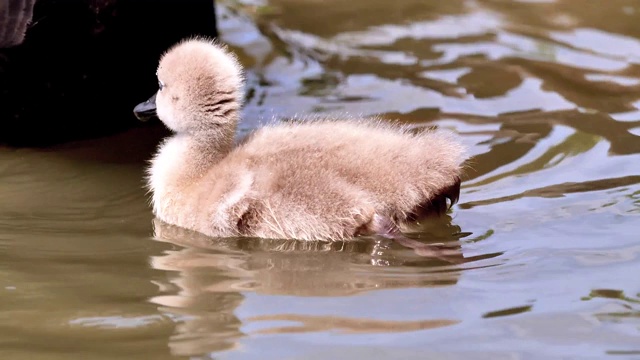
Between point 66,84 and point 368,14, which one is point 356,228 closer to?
point 66,84

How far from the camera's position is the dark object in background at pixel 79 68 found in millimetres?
4551

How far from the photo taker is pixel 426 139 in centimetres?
352

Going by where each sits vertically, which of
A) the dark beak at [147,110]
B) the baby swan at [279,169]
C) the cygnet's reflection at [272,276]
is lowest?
the cygnet's reflection at [272,276]

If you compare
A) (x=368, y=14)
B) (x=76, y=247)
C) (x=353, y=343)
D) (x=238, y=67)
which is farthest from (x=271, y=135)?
(x=368, y=14)

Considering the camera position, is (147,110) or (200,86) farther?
(147,110)

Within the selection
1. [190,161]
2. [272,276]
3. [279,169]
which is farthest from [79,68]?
[272,276]

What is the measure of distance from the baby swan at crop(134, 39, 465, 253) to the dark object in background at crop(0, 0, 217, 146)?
3.42ft

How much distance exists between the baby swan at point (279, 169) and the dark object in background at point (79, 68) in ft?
3.42

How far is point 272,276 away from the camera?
306 cm

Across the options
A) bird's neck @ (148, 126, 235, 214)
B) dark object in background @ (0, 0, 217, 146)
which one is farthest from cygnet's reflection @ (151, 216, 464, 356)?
dark object in background @ (0, 0, 217, 146)

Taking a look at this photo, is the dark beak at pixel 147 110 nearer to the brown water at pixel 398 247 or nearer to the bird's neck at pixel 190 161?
the bird's neck at pixel 190 161

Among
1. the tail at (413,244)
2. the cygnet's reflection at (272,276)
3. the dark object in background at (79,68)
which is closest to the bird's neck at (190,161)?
the cygnet's reflection at (272,276)

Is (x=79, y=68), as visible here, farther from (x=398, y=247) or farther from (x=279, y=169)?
(x=398, y=247)

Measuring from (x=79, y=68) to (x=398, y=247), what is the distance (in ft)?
6.77
